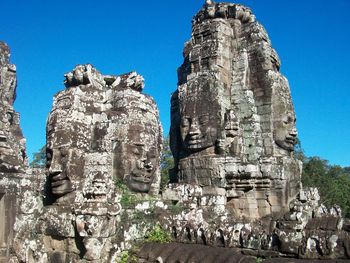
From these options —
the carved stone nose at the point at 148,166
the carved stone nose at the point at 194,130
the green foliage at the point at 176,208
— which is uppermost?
the carved stone nose at the point at 194,130

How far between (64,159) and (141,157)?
1.57 m

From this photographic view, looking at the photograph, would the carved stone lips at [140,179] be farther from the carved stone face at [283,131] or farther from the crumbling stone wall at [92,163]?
the carved stone face at [283,131]

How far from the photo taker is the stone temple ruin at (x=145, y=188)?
280 inches

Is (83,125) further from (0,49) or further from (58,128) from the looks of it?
(0,49)

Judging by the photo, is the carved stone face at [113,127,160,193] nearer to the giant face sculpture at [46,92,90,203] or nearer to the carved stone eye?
the giant face sculpture at [46,92,90,203]

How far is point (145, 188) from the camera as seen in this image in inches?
348

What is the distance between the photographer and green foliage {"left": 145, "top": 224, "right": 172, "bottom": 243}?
8039 mm

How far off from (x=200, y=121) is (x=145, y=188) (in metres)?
4.85

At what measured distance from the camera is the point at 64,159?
832 cm

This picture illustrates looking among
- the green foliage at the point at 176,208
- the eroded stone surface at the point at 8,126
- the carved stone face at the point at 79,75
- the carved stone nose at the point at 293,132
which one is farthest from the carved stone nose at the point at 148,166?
the carved stone nose at the point at 293,132

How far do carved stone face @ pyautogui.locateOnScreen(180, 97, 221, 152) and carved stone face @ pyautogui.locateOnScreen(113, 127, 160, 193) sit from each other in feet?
14.5

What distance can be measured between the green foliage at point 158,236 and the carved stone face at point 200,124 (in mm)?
5175

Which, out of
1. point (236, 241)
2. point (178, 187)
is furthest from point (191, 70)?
point (236, 241)

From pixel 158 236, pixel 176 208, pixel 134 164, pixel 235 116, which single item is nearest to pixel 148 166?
pixel 134 164
